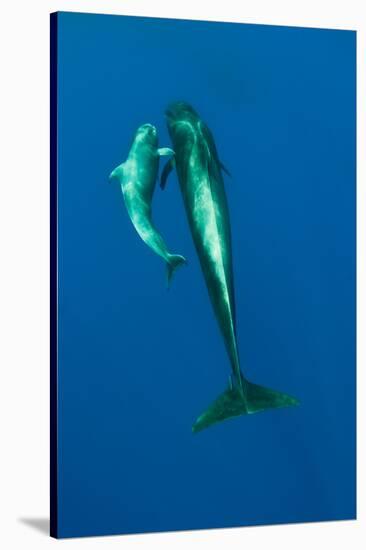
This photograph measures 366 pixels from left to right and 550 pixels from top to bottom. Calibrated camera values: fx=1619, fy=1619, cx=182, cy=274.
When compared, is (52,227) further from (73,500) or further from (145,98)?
(73,500)

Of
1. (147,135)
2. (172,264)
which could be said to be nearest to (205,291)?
(172,264)

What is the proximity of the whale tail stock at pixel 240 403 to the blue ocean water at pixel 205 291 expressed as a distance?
→ 45 millimetres

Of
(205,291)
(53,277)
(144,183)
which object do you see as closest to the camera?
(53,277)

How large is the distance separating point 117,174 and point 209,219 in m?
0.59

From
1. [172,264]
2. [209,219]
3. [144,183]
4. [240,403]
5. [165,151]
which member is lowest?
[240,403]

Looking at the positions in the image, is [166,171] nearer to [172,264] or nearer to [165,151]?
[165,151]

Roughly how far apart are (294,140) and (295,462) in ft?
5.91

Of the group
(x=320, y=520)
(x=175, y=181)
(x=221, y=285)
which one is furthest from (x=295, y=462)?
(x=175, y=181)

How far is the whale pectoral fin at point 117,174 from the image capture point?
858cm

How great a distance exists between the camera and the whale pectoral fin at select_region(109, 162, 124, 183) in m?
8.58

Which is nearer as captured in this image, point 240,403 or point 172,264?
point 172,264

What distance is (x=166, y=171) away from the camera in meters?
8.76

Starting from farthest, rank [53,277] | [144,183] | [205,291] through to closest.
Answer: [205,291]
[144,183]
[53,277]

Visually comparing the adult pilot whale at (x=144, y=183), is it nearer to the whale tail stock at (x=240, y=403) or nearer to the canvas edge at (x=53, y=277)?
the canvas edge at (x=53, y=277)
